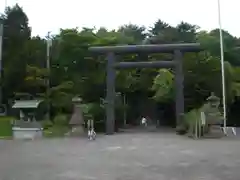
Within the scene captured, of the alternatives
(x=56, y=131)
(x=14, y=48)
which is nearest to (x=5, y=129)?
(x=56, y=131)

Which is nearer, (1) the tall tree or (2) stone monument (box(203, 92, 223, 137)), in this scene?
(2) stone monument (box(203, 92, 223, 137))

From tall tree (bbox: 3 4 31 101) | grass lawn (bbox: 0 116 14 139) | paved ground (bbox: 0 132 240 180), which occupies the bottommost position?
grass lawn (bbox: 0 116 14 139)

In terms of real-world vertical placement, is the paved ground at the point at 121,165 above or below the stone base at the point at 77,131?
above

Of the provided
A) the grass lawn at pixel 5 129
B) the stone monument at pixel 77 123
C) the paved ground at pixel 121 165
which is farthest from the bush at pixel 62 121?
the paved ground at pixel 121 165

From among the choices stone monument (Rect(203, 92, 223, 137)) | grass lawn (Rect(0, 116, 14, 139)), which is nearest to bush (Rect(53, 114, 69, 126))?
grass lawn (Rect(0, 116, 14, 139))

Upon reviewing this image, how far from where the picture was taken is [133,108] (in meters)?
29.2

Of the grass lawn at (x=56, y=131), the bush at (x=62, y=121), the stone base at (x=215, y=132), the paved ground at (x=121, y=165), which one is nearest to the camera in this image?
the paved ground at (x=121, y=165)

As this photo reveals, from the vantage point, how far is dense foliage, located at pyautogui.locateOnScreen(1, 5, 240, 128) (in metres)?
23.6

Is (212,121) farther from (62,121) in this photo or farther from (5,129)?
(5,129)

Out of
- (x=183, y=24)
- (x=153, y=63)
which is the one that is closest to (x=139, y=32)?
(x=183, y=24)

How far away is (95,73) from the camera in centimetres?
2462

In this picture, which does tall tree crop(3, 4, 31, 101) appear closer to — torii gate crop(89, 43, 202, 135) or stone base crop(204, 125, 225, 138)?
torii gate crop(89, 43, 202, 135)

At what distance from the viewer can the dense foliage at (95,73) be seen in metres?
23.6

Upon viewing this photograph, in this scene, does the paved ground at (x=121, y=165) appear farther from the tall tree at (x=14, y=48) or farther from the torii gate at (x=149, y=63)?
the tall tree at (x=14, y=48)
